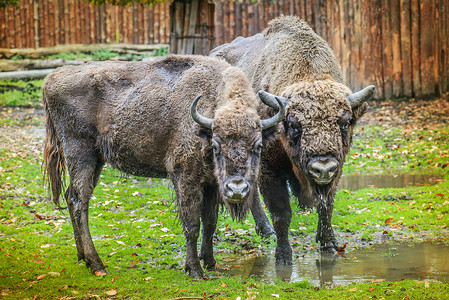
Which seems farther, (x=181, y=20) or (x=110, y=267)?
(x=181, y=20)

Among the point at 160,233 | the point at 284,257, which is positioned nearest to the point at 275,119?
the point at 284,257

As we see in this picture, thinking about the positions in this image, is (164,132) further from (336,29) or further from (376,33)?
(336,29)

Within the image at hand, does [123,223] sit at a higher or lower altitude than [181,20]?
lower

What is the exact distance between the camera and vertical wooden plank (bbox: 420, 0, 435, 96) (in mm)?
16156

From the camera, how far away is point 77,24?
2308 cm

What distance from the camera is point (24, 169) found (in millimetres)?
11336

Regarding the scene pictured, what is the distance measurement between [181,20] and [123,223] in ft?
19.6

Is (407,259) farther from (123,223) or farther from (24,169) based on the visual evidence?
(24,169)

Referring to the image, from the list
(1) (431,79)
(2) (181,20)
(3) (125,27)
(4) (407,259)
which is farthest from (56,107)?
(3) (125,27)

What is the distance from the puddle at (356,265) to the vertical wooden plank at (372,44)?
36.0 feet

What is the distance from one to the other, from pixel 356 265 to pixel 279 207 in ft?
4.20

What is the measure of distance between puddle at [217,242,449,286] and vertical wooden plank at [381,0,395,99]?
10.9 m

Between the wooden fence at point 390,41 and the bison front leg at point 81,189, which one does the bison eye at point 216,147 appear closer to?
the bison front leg at point 81,189

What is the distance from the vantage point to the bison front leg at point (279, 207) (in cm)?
680
